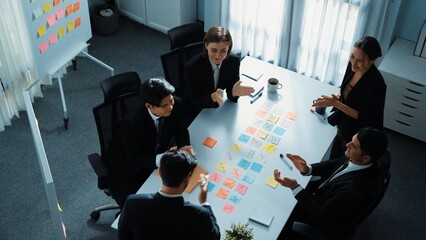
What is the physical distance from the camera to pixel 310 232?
262 cm

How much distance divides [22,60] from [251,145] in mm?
2486

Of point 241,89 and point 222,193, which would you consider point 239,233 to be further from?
point 241,89

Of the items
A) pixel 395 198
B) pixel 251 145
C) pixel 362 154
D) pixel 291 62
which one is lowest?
pixel 395 198

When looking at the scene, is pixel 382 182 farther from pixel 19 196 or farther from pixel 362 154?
pixel 19 196

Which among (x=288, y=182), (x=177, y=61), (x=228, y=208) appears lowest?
(x=228, y=208)

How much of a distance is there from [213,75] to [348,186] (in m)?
1.33

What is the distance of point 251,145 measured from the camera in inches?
121

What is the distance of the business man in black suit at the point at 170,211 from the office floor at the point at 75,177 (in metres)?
1.38

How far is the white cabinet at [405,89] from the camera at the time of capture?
404 centimetres

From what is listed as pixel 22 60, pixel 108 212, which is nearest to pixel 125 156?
A: pixel 108 212

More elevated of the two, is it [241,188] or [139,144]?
[139,144]

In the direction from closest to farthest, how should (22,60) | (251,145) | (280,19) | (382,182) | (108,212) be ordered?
(382,182)
(251,145)
(108,212)
(22,60)
(280,19)

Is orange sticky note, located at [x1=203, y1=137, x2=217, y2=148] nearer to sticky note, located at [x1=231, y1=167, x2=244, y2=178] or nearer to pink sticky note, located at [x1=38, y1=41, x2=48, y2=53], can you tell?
sticky note, located at [x1=231, y1=167, x2=244, y2=178]

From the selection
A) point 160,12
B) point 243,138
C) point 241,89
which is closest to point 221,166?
point 243,138
